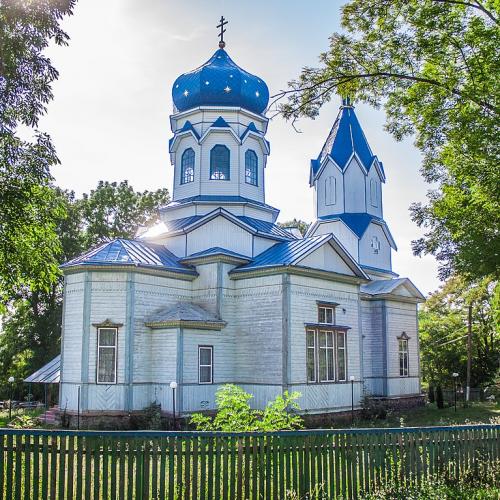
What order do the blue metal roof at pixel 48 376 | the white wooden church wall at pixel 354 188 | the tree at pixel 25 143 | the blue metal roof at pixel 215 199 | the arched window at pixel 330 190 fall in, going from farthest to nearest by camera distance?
the arched window at pixel 330 190, the white wooden church wall at pixel 354 188, the blue metal roof at pixel 215 199, the blue metal roof at pixel 48 376, the tree at pixel 25 143

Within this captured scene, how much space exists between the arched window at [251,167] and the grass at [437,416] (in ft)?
32.7

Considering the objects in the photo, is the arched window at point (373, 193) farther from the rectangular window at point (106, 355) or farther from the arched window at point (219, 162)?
the rectangular window at point (106, 355)

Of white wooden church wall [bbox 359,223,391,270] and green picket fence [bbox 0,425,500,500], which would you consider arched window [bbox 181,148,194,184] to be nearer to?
white wooden church wall [bbox 359,223,391,270]

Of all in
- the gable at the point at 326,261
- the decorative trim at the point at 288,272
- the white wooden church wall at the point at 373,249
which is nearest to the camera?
the decorative trim at the point at 288,272

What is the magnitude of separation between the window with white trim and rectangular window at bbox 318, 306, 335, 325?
21.5 ft

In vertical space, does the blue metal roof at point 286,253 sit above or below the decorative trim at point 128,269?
above

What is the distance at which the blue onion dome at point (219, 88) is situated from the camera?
23969 millimetres

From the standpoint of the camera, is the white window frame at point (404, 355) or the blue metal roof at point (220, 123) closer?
the blue metal roof at point (220, 123)

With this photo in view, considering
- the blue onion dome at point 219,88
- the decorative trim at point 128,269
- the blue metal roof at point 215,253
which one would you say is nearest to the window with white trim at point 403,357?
the blue metal roof at point 215,253

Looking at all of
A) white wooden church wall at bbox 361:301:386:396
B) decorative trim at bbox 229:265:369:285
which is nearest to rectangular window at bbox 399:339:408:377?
white wooden church wall at bbox 361:301:386:396

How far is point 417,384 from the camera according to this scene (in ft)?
87.2

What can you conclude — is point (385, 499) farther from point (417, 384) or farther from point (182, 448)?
point (417, 384)

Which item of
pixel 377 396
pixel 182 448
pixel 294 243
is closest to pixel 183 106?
pixel 294 243

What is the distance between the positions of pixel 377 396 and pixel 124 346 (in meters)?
11.4
